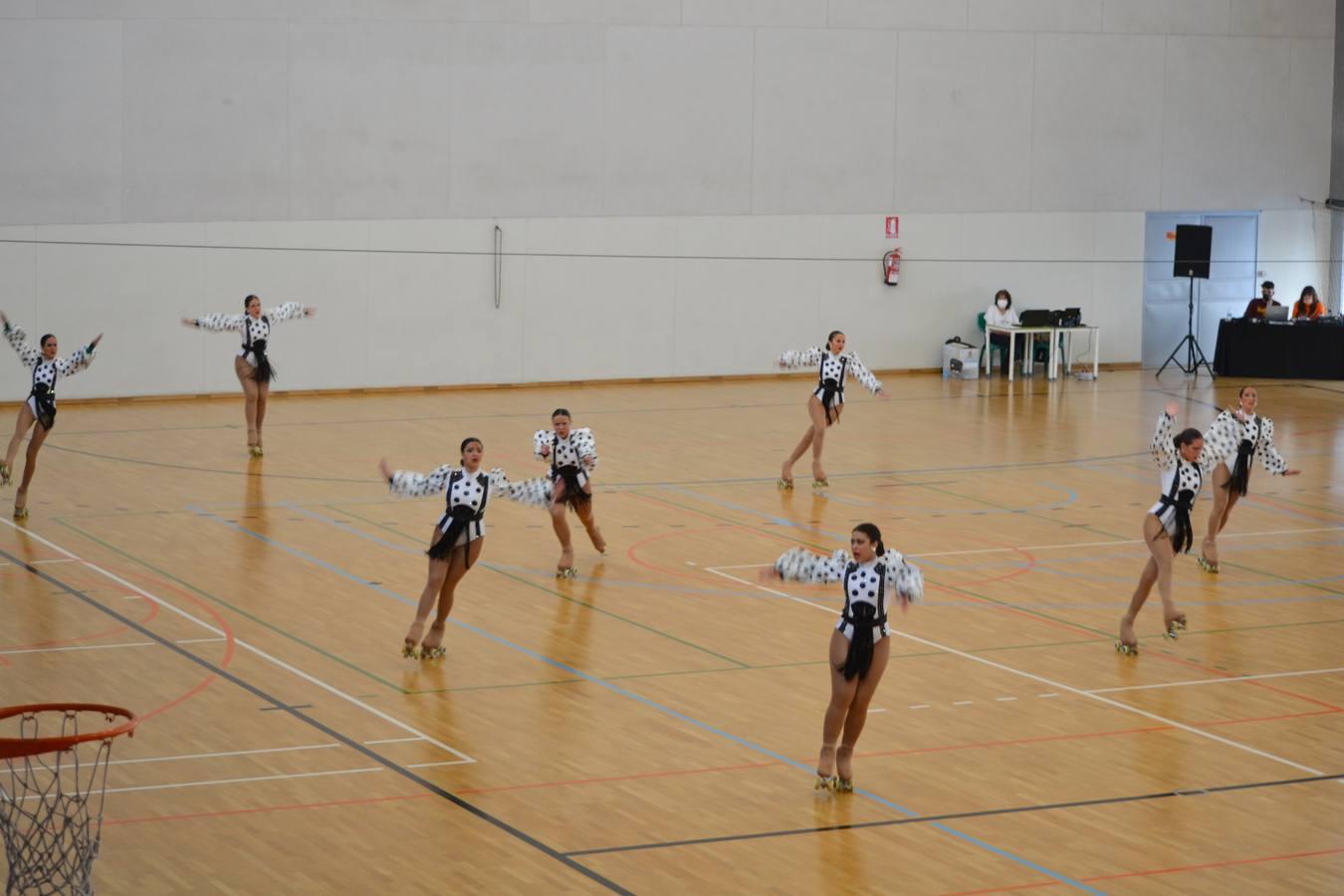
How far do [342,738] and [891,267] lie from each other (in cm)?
2340

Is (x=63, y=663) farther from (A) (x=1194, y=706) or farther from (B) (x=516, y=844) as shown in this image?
(A) (x=1194, y=706)

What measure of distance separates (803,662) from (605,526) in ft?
18.4

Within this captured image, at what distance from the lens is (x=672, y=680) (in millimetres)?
14945

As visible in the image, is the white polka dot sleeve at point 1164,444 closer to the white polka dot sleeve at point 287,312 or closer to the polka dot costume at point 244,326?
the polka dot costume at point 244,326

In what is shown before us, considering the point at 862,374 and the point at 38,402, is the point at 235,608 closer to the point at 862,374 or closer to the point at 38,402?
the point at 38,402

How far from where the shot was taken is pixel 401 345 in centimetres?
3150

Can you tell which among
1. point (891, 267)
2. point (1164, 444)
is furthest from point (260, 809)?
point (891, 267)

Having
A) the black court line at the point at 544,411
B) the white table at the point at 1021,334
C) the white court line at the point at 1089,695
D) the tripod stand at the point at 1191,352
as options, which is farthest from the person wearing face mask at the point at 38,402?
the tripod stand at the point at 1191,352

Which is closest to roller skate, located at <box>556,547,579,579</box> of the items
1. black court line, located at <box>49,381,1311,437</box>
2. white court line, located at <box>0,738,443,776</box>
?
white court line, located at <box>0,738,443,776</box>

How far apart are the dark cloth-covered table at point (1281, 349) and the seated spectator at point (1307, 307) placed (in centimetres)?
55

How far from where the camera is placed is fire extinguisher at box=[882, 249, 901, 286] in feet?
114

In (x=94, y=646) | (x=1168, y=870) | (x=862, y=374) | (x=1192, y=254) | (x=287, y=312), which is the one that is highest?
(x=1192, y=254)

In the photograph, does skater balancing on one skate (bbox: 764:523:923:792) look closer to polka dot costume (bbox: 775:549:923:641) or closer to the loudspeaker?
polka dot costume (bbox: 775:549:923:641)

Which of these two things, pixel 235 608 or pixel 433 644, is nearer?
pixel 433 644
